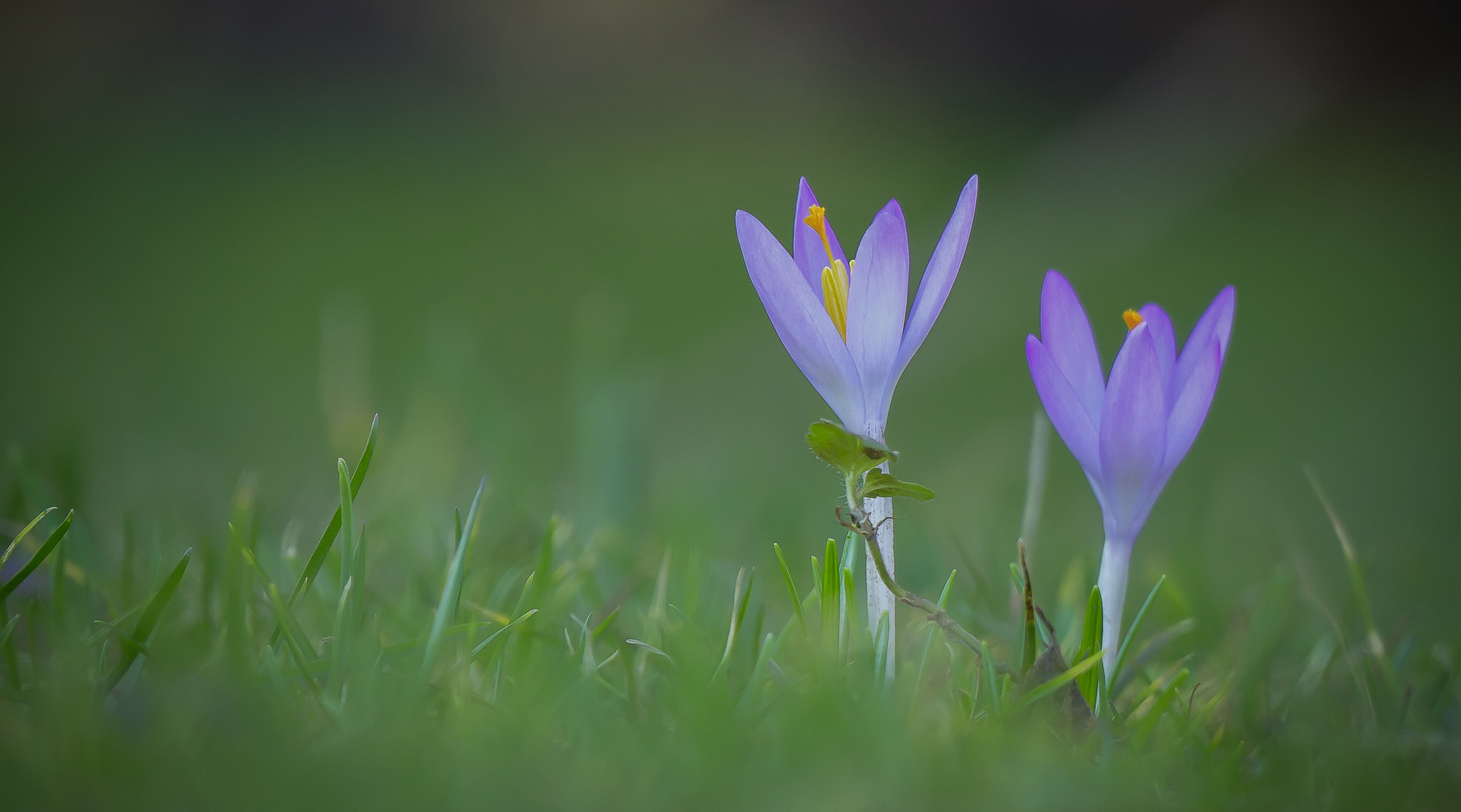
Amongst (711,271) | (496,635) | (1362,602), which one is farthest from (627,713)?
(711,271)

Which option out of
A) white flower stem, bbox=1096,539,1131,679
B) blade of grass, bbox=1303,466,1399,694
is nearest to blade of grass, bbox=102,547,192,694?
white flower stem, bbox=1096,539,1131,679

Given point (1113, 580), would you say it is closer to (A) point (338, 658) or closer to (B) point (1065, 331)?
(B) point (1065, 331)

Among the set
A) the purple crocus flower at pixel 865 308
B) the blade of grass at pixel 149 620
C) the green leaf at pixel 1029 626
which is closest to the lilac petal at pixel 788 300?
the purple crocus flower at pixel 865 308

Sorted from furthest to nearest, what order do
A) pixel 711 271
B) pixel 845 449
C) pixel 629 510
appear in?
1. pixel 711 271
2. pixel 629 510
3. pixel 845 449

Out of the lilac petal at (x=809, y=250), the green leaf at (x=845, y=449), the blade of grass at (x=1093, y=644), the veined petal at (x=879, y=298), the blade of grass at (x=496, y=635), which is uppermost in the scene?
the lilac petal at (x=809, y=250)

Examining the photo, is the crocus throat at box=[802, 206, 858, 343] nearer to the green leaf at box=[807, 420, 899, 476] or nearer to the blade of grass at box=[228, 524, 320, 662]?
the green leaf at box=[807, 420, 899, 476]

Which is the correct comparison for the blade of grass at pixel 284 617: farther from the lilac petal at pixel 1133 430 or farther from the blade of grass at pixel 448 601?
the lilac petal at pixel 1133 430
